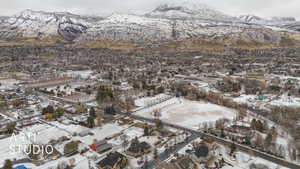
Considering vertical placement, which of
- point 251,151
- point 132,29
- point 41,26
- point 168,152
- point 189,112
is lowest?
point 168,152

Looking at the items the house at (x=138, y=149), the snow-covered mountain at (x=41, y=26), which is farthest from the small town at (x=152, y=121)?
the snow-covered mountain at (x=41, y=26)

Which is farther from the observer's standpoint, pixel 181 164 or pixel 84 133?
pixel 84 133

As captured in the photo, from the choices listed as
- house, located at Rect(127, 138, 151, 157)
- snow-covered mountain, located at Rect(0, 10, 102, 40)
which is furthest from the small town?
snow-covered mountain, located at Rect(0, 10, 102, 40)

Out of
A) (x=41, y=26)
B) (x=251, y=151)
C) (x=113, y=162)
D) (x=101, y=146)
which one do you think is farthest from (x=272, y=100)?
(x=41, y=26)

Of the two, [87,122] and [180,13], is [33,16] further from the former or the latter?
[87,122]

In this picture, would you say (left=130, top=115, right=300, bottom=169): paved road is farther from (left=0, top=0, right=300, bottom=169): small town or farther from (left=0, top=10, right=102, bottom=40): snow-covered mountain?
(left=0, top=10, right=102, bottom=40): snow-covered mountain

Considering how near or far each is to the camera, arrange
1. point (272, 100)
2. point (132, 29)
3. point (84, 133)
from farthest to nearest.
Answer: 1. point (132, 29)
2. point (272, 100)
3. point (84, 133)

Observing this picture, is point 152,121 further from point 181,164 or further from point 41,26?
point 41,26

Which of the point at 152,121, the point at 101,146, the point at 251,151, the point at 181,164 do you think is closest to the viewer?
the point at 181,164
